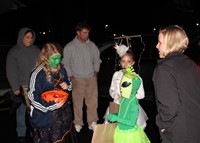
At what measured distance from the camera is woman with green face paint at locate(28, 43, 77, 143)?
420cm

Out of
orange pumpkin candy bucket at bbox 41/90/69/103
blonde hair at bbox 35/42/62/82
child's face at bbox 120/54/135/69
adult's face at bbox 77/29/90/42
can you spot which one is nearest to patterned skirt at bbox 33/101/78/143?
orange pumpkin candy bucket at bbox 41/90/69/103

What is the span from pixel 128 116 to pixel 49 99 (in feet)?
3.30

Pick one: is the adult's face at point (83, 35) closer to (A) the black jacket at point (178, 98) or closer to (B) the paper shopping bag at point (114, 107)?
(B) the paper shopping bag at point (114, 107)

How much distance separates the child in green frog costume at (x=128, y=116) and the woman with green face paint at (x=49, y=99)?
74cm

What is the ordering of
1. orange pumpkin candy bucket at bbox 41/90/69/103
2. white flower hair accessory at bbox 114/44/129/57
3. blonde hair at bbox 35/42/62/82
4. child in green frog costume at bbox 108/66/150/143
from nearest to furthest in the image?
child in green frog costume at bbox 108/66/150/143 → orange pumpkin candy bucket at bbox 41/90/69/103 → blonde hair at bbox 35/42/62/82 → white flower hair accessory at bbox 114/44/129/57

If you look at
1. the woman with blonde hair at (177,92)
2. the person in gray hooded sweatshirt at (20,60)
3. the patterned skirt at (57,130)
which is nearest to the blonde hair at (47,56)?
the patterned skirt at (57,130)

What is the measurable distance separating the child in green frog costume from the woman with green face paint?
0.74 metres

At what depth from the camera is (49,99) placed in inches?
164

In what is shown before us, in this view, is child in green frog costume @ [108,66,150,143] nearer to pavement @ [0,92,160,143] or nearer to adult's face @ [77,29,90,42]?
pavement @ [0,92,160,143]

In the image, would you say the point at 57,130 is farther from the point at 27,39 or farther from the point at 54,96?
the point at 27,39

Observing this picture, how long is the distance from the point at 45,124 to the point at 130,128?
3.62ft

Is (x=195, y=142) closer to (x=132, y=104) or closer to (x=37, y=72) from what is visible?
(x=132, y=104)

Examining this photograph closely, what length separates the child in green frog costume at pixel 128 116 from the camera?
3891mm

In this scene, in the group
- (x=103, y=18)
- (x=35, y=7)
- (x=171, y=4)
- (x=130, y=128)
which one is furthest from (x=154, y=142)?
(x=103, y=18)
